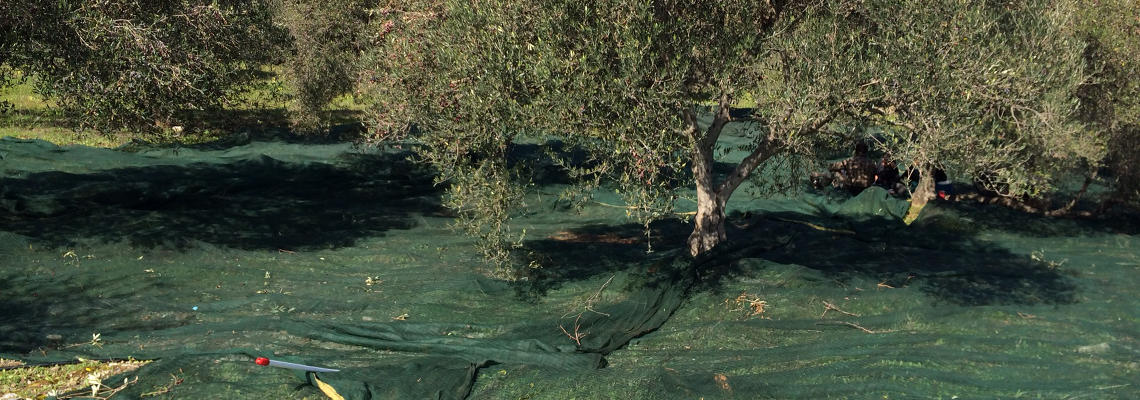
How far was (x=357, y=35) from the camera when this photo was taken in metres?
19.2

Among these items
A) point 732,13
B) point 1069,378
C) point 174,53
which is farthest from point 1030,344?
point 174,53

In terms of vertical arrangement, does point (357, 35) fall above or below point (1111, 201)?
above

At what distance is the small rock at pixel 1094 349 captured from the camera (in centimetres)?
1011

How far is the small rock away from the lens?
10109mm

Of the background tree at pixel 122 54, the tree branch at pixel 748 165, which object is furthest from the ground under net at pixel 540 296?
the background tree at pixel 122 54

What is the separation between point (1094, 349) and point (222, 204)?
14.5 meters

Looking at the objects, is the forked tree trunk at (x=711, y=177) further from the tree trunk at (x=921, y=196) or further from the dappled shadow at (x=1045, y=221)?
the tree trunk at (x=921, y=196)

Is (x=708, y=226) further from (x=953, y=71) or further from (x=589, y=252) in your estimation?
(x=953, y=71)

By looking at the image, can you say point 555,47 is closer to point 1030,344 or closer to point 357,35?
point 1030,344

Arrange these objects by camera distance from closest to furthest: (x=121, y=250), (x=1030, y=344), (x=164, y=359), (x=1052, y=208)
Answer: (x=164, y=359)
(x=1030, y=344)
(x=121, y=250)
(x=1052, y=208)

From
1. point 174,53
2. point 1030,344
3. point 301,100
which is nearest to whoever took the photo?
point 1030,344

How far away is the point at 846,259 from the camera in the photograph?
13.9m

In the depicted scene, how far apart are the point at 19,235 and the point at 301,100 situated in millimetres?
8745

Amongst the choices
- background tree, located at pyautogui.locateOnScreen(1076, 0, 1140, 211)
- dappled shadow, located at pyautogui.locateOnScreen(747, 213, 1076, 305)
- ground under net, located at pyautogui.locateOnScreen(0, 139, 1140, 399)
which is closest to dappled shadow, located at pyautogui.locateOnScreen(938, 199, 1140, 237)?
ground under net, located at pyautogui.locateOnScreen(0, 139, 1140, 399)
